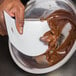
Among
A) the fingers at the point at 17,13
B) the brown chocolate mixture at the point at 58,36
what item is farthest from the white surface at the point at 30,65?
the fingers at the point at 17,13

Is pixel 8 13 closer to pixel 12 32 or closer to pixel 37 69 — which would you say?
pixel 12 32

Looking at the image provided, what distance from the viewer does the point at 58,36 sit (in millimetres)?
450

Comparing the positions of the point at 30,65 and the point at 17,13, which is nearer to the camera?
the point at 17,13

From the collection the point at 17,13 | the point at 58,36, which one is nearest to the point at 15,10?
the point at 17,13

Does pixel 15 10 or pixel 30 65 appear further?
pixel 30 65

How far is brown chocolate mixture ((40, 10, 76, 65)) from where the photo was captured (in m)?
0.44

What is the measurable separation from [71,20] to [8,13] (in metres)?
0.15

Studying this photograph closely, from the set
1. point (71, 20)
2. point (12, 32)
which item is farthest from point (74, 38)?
point (12, 32)

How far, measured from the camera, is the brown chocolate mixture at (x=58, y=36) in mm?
435

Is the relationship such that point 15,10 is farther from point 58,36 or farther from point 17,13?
point 58,36

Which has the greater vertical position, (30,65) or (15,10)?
(15,10)

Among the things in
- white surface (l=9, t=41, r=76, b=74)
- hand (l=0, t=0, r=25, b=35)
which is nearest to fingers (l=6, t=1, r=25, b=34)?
hand (l=0, t=0, r=25, b=35)

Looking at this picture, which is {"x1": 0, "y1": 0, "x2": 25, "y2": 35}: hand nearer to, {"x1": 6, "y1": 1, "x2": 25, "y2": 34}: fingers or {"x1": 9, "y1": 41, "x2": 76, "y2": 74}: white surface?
{"x1": 6, "y1": 1, "x2": 25, "y2": 34}: fingers

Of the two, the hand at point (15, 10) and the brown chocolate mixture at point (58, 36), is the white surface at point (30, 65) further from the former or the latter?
the hand at point (15, 10)
